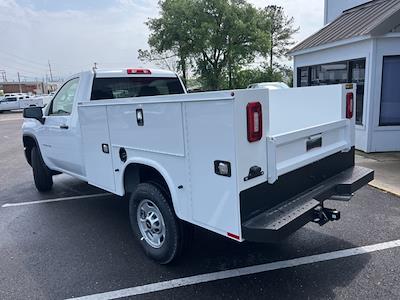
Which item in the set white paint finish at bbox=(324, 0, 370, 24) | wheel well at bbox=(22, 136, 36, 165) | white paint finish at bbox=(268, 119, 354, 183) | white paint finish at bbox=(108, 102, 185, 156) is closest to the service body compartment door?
white paint finish at bbox=(108, 102, 185, 156)

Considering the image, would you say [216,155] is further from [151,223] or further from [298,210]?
[151,223]

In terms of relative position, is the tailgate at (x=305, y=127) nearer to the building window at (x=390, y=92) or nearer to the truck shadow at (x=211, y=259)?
the truck shadow at (x=211, y=259)

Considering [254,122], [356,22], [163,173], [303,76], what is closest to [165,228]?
[163,173]

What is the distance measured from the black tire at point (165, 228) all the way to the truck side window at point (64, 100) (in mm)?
2026

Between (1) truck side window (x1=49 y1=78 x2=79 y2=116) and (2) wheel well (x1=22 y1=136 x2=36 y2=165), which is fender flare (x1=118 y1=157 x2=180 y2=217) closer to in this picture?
(1) truck side window (x1=49 y1=78 x2=79 y2=116)

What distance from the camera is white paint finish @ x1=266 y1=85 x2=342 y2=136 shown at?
360 cm

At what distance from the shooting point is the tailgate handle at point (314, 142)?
345 centimetres

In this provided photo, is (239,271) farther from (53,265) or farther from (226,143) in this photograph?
(53,265)

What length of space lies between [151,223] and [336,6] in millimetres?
11877

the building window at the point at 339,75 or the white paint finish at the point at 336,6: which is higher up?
the white paint finish at the point at 336,6

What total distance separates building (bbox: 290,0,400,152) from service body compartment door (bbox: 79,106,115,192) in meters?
6.58

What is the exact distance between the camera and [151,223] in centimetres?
376

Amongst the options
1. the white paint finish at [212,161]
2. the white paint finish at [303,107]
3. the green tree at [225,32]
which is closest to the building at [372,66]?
the white paint finish at [303,107]

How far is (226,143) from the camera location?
2.68 meters
